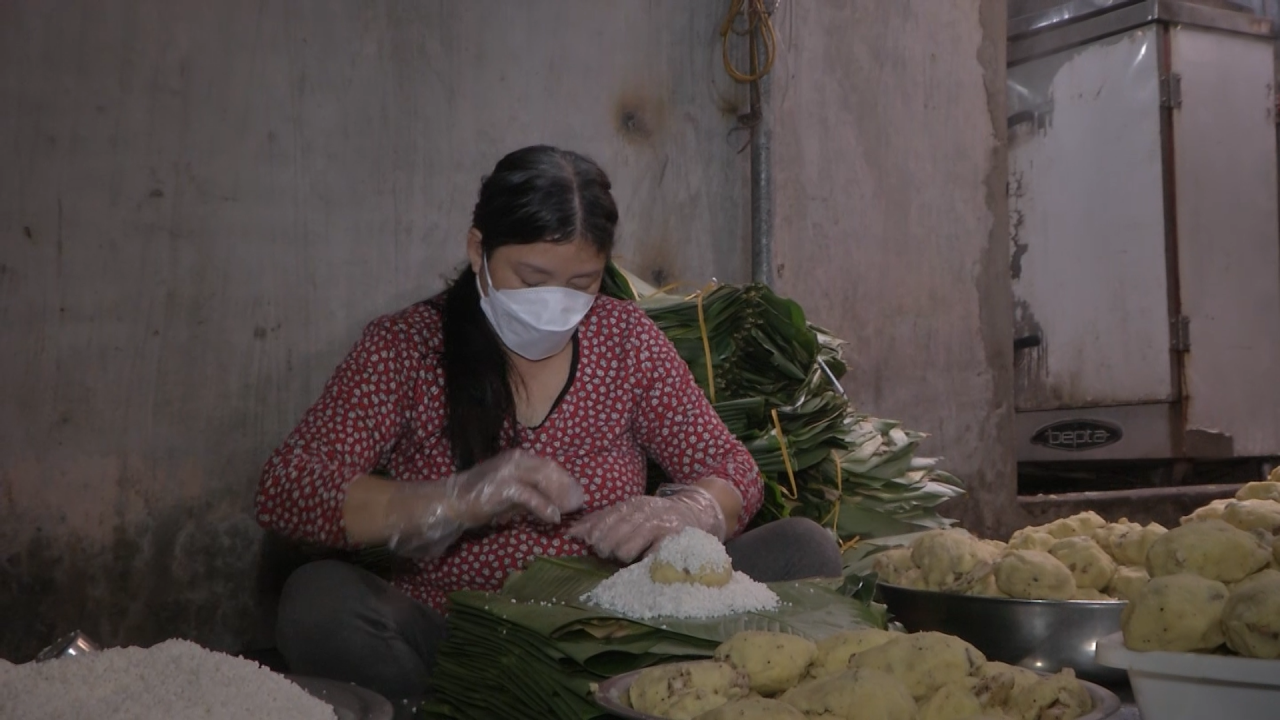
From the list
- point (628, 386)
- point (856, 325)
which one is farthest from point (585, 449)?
point (856, 325)

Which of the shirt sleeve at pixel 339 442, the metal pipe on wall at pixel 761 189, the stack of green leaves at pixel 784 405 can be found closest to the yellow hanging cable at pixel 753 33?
the metal pipe on wall at pixel 761 189

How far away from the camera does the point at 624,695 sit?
53.9 inches

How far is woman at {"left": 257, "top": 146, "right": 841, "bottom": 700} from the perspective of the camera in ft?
7.16

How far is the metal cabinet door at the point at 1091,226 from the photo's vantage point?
5.84 meters

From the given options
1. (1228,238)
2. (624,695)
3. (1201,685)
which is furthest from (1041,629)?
(1228,238)

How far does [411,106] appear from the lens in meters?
3.39

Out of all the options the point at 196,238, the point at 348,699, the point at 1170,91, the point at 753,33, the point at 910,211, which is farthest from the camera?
the point at 1170,91

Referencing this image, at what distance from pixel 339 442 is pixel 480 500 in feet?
1.26

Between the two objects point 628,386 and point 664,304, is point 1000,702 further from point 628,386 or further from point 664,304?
point 664,304

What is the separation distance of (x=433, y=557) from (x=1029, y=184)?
16.1 feet

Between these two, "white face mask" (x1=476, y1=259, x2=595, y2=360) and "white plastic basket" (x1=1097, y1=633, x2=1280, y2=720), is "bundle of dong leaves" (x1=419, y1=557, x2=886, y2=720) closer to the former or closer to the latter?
"white plastic basket" (x1=1097, y1=633, x2=1280, y2=720)

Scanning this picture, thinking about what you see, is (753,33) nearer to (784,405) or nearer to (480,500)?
(784,405)

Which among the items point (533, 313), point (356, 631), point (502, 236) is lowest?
point (356, 631)

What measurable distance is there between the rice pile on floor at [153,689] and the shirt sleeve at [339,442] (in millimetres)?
729
